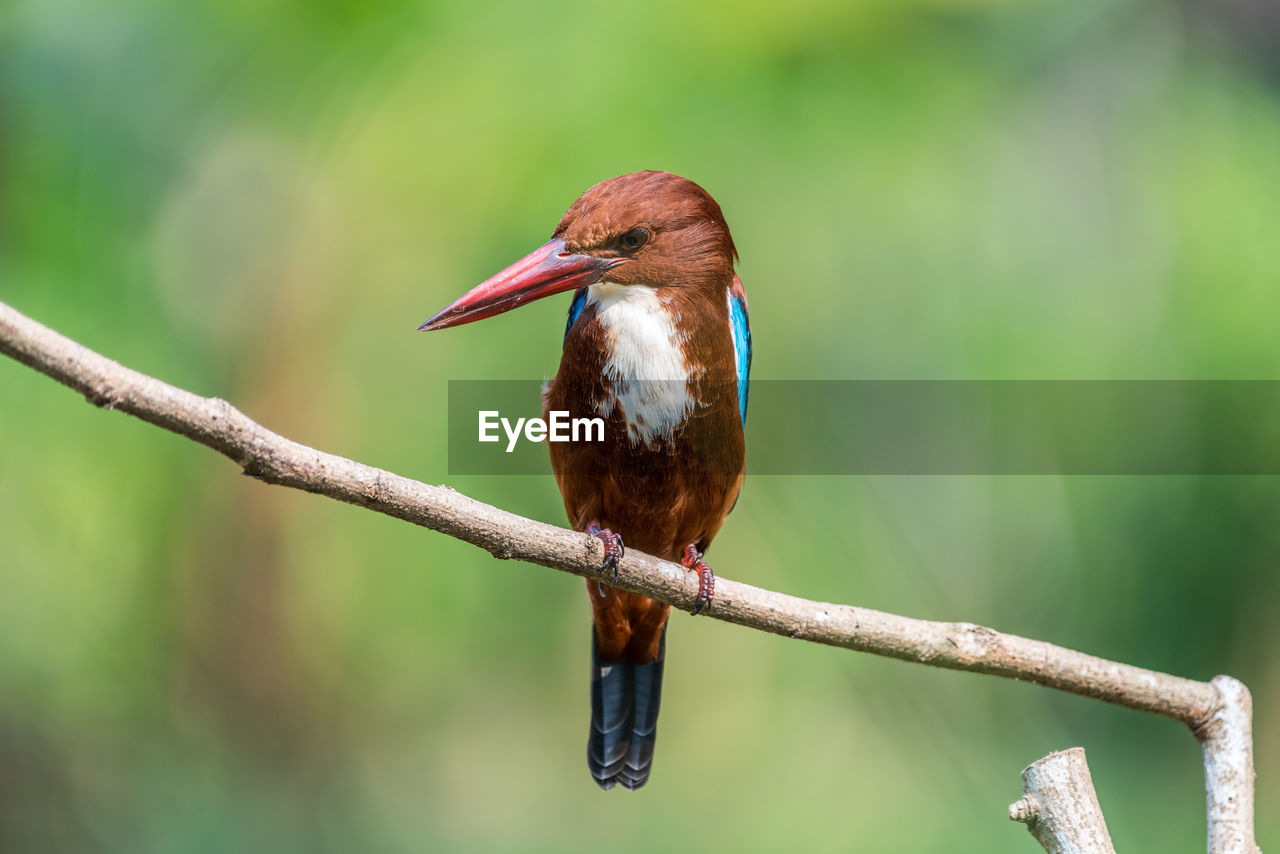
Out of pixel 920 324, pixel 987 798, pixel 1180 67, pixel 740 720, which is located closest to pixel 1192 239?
pixel 1180 67

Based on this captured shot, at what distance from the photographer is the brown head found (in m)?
1.59

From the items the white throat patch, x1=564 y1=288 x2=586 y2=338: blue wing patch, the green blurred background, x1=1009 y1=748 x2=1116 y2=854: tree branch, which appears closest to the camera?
x1=1009 y1=748 x2=1116 y2=854: tree branch

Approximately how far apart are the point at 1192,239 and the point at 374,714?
2.74 meters

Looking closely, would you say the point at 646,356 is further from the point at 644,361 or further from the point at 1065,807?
the point at 1065,807

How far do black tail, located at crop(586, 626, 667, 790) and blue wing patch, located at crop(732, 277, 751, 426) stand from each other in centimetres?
55

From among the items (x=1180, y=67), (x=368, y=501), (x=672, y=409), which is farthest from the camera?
(x=1180, y=67)

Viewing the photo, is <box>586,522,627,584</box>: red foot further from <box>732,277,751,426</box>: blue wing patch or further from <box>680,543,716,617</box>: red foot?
<box>732,277,751,426</box>: blue wing patch

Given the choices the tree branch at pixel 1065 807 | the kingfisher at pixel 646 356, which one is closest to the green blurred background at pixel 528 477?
the kingfisher at pixel 646 356

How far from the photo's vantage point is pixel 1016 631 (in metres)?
3.03

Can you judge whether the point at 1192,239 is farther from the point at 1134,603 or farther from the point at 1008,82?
the point at 1134,603

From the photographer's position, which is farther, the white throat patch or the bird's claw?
the white throat patch

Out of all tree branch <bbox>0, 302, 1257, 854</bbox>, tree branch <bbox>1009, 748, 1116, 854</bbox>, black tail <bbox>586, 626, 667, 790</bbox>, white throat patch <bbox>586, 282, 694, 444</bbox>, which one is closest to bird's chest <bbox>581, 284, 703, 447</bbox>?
white throat patch <bbox>586, 282, 694, 444</bbox>

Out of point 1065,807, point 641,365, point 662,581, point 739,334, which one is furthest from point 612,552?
point 1065,807

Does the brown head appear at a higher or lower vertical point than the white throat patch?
higher
